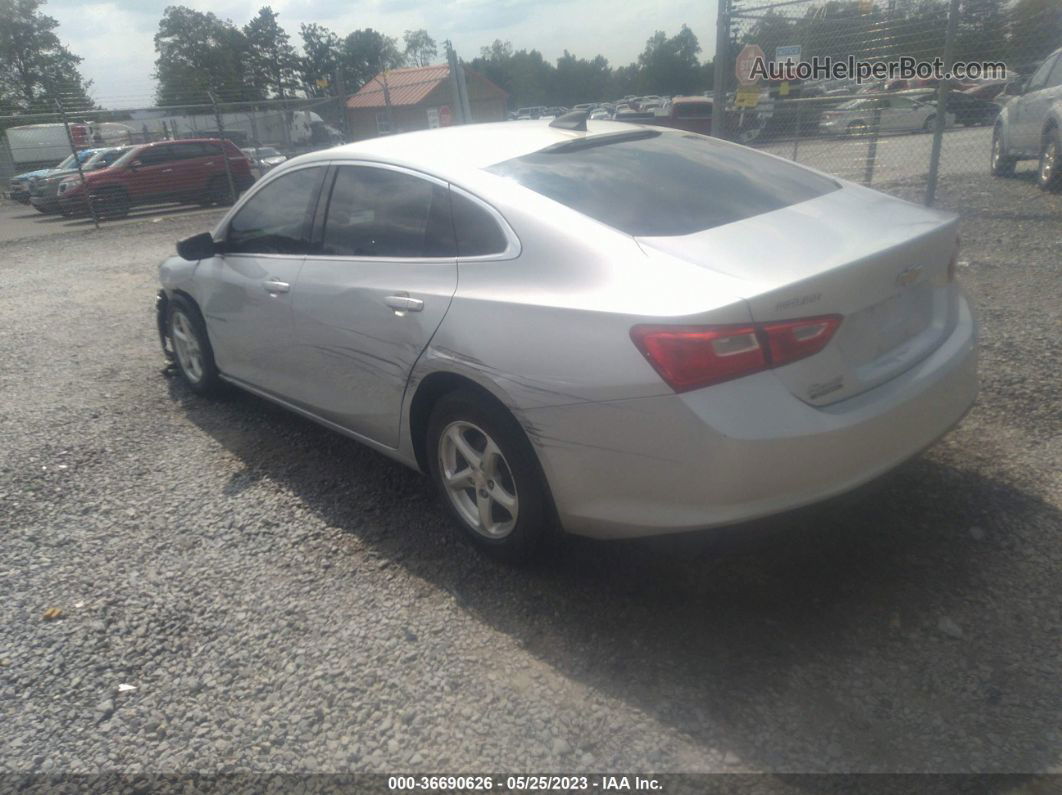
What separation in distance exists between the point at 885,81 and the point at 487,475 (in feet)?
28.7

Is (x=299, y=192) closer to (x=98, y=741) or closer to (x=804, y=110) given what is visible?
(x=98, y=741)

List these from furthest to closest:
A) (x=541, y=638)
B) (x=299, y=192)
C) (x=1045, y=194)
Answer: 1. (x=1045, y=194)
2. (x=299, y=192)
3. (x=541, y=638)

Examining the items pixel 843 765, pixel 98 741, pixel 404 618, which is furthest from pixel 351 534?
pixel 843 765

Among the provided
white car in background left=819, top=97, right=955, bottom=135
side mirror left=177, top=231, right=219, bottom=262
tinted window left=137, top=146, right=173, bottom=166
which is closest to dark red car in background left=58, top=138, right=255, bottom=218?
tinted window left=137, top=146, right=173, bottom=166

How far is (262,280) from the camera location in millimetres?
4328

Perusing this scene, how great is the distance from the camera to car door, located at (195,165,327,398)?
4.18 meters

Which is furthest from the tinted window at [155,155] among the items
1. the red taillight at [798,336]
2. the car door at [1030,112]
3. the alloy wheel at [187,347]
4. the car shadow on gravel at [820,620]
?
the red taillight at [798,336]

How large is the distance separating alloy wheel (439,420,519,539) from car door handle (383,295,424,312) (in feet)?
1.57

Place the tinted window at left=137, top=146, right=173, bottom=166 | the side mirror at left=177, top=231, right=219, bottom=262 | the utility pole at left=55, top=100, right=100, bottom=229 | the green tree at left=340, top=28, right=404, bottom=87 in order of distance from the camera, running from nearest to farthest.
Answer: the side mirror at left=177, top=231, right=219, bottom=262, the utility pole at left=55, top=100, right=100, bottom=229, the tinted window at left=137, top=146, right=173, bottom=166, the green tree at left=340, top=28, right=404, bottom=87

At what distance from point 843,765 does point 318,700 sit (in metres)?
1.57

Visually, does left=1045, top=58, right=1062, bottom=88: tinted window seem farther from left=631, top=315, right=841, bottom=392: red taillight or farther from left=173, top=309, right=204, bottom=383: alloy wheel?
left=173, top=309, right=204, bottom=383: alloy wheel

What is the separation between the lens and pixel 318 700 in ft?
8.84

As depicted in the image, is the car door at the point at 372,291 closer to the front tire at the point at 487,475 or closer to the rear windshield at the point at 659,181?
the front tire at the point at 487,475

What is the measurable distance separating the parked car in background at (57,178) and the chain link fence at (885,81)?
15109 millimetres
